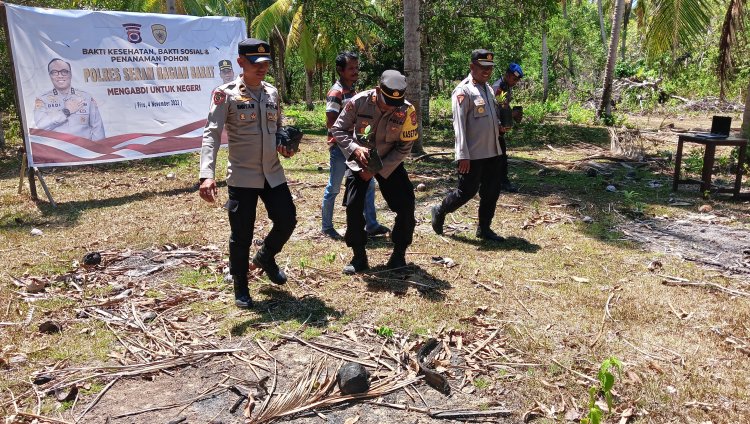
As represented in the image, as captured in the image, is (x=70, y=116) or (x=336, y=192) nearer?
(x=336, y=192)

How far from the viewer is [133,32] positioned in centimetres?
923

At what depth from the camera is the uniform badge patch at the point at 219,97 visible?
14.3ft

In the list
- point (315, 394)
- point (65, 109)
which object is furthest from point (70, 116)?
point (315, 394)

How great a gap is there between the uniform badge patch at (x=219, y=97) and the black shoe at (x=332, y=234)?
2.55 metres

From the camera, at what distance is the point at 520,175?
1005 cm

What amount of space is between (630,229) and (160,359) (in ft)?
17.5

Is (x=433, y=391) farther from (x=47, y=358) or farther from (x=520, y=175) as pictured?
(x=520, y=175)

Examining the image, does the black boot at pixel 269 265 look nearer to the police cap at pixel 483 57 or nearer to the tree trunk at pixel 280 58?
the police cap at pixel 483 57

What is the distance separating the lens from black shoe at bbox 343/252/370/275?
5453mm

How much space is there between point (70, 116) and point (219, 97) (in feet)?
17.8

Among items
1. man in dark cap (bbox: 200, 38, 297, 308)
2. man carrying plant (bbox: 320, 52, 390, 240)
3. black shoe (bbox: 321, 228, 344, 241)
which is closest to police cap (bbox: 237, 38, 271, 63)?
man in dark cap (bbox: 200, 38, 297, 308)

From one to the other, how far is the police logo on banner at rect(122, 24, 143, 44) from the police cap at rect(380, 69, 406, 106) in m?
6.16

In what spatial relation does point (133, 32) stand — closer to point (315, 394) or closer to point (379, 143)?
point (379, 143)

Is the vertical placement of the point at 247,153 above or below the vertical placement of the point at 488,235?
above
